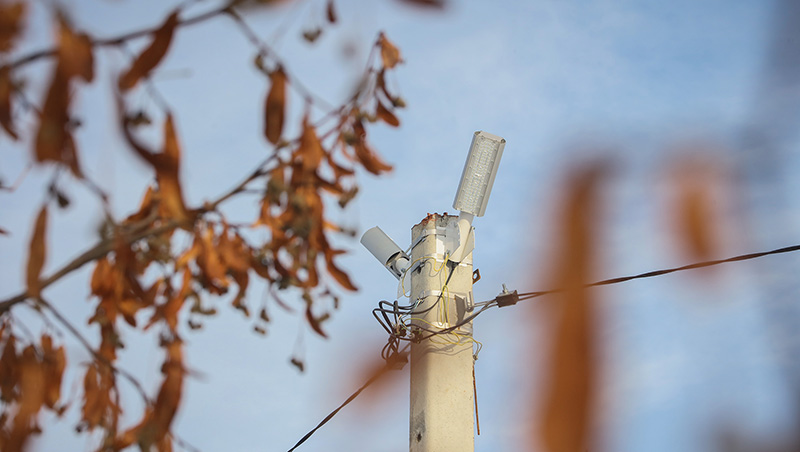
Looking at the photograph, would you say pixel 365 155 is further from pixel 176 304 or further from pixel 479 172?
pixel 479 172

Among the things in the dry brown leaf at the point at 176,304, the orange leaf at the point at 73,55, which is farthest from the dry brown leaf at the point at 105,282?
the orange leaf at the point at 73,55

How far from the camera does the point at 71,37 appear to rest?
74.9 inches

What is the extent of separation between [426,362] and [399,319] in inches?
18.5

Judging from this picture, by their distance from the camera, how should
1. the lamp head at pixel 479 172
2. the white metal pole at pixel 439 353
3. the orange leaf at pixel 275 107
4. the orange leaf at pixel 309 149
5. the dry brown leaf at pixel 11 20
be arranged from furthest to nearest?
the lamp head at pixel 479 172, the white metal pole at pixel 439 353, the orange leaf at pixel 309 149, the orange leaf at pixel 275 107, the dry brown leaf at pixel 11 20

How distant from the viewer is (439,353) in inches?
217

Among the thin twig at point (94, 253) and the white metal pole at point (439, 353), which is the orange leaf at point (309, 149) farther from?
the white metal pole at point (439, 353)

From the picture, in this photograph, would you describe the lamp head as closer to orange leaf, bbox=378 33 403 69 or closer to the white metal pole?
the white metal pole

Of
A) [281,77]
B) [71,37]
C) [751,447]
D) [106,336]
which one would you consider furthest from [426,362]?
[751,447]

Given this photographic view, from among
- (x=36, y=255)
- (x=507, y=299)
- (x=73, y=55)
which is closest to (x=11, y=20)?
(x=73, y=55)

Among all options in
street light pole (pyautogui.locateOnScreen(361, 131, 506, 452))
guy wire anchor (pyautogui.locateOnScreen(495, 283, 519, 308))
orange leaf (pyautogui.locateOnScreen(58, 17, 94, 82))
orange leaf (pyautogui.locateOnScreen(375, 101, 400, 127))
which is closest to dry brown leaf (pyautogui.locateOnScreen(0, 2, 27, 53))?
orange leaf (pyautogui.locateOnScreen(58, 17, 94, 82))

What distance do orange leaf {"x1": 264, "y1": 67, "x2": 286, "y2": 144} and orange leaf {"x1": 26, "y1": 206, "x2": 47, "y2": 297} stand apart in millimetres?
664

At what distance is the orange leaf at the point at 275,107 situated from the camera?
222 cm

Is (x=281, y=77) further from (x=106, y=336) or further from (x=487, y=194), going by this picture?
(x=487, y=194)

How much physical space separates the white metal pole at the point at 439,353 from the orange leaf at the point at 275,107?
3404mm
